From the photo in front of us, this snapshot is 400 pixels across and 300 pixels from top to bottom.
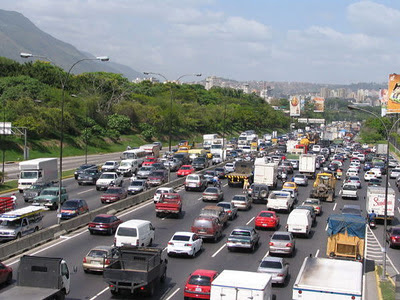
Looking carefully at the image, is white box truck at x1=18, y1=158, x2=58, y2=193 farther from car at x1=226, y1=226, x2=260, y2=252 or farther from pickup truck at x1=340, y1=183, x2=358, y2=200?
pickup truck at x1=340, y1=183, x2=358, y2=200

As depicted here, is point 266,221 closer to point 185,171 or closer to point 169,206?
point 169,206

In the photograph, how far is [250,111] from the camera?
17325 centimetres

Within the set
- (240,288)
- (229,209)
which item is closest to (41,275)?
(240,288)

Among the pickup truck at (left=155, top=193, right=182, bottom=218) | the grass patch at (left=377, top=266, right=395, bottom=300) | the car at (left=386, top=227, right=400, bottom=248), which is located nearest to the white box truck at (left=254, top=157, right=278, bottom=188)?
the pickup truck at (left=155, top=193, right=182, bottom=218)

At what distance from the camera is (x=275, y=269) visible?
2453cm

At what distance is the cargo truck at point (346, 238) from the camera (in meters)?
29.9

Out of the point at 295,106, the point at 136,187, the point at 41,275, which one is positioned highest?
the point at 295,106

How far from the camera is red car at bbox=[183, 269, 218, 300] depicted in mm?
21422

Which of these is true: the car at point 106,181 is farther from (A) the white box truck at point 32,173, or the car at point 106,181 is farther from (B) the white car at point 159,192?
(B) the white car at point 159,192

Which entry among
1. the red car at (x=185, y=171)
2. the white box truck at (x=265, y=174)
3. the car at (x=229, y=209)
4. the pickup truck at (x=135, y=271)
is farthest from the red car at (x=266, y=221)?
the red car at (x=185, y=171)

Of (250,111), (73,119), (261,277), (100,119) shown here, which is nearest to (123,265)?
(261,277)

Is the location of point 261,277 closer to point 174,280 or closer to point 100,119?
point 174,280

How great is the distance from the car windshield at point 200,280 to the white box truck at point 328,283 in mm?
3836

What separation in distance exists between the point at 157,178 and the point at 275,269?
30570 millimetres
